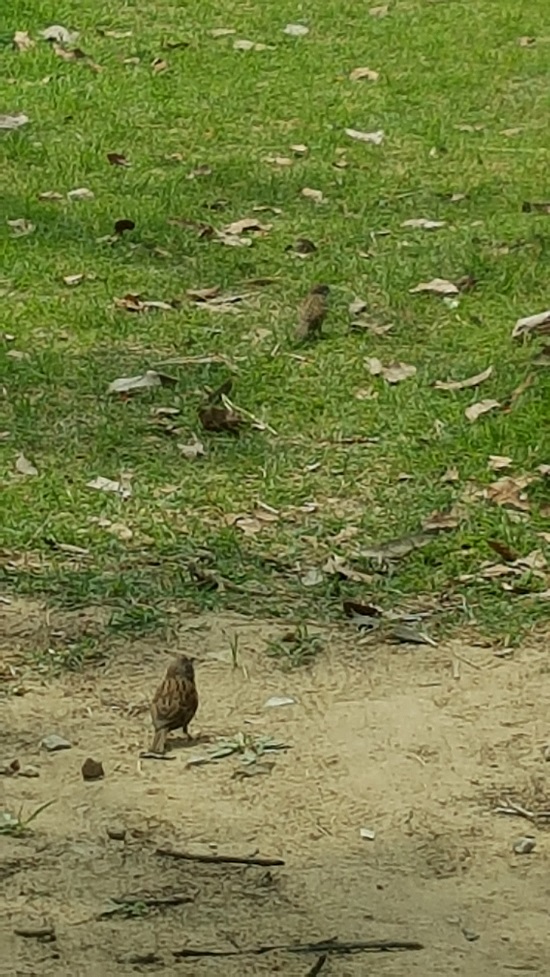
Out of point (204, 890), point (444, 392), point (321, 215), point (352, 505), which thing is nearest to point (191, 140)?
point (321, 215)

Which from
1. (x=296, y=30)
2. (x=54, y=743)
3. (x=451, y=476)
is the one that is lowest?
(x=296, y=30)

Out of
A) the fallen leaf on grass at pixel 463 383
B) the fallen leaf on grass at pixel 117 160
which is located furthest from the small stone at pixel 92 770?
the fallen leaf on grass at pixel 117 160

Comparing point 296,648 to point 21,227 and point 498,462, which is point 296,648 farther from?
point 21,227

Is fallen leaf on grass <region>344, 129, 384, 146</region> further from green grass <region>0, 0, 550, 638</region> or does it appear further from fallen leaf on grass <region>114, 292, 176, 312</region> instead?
fallen leaf on grass <region>114, 292, 176, 312</region>

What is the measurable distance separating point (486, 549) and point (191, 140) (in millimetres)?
4093

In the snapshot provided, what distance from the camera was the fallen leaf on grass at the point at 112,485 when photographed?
222 inches

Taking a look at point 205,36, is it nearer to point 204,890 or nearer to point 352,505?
point 352,505

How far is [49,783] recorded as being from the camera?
166 inches

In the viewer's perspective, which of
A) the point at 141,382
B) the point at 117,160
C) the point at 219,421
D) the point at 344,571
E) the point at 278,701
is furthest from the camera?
the point at 117,160

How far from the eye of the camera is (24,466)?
19.0ft

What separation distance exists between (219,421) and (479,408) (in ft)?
2.61

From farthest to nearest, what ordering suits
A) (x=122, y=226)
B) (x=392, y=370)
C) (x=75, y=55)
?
(x=75, y=55) → (x=122, y=226) → (x=392, y=370)

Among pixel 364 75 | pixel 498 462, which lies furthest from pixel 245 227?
pixel 498 462

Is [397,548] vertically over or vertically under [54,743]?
under
